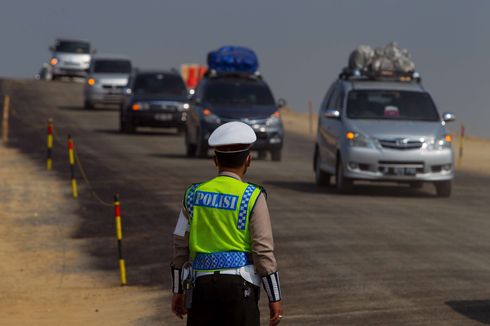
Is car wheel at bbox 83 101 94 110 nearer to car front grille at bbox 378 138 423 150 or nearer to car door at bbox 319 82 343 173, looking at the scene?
car door at bbox 319 82 343 173

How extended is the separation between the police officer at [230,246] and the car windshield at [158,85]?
31.3 m

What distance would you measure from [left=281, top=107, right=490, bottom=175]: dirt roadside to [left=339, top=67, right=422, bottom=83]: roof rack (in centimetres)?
823

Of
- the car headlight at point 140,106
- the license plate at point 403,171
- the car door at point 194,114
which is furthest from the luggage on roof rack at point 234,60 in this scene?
the license plate at point 403,171

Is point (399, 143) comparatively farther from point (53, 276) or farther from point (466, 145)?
point (466, 145)

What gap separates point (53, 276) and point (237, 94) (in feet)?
50.8

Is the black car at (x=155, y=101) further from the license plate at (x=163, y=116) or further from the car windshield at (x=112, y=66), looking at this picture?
the car windshield at (x=112, y=66)

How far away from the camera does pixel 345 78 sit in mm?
23953

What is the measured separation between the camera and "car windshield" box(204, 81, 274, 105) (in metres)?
30.3

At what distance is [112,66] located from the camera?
4828cm

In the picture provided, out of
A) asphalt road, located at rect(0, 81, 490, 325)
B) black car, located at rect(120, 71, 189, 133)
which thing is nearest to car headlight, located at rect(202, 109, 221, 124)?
asphalt road, located at rect(0, 81, 490, 325)

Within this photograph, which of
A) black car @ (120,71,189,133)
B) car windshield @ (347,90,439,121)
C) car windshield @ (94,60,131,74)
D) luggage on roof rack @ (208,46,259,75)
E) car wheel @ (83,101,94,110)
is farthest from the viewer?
car wheel @ (83,101,94,110)

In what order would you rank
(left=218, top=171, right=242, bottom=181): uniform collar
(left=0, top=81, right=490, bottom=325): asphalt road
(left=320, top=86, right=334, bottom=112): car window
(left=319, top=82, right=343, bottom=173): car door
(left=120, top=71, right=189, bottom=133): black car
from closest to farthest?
(left=218, top=171, right=242, bottom=181): uniform collar, (left=0, top=81, right=490, bottom=325): asphalt road, (left=319, top=82, right=343, bottom=173): car door, (left=320, top=86, right=334, bottom=112): car window, (left=120, top=71, right=189, bottom=133): black car

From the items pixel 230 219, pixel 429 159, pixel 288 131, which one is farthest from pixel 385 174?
pixel 288 131

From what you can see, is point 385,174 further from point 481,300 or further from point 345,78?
point 481,300
